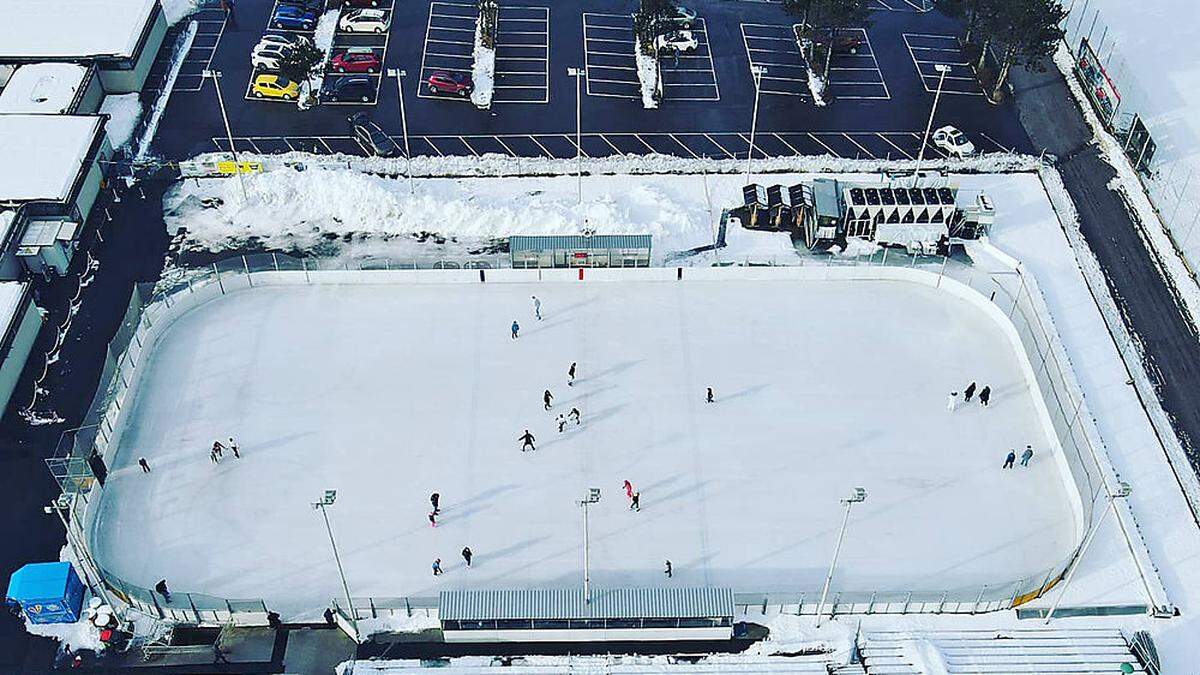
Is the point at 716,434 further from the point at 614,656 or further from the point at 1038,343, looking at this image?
the point at 1038,343

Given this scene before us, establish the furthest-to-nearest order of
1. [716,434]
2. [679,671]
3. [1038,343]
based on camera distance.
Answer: [1038,343] → [716,434] → [679,671]

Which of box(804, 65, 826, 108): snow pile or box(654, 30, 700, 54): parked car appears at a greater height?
box(654, 30, 700, 54): parked car

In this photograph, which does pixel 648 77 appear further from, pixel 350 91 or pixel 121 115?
pixel 121 115

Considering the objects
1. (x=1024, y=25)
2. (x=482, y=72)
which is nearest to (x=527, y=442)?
(x=482, y=72)

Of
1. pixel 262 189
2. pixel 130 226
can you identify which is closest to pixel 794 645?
pixel 262 189

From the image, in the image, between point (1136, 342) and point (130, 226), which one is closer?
point (1136, 342)

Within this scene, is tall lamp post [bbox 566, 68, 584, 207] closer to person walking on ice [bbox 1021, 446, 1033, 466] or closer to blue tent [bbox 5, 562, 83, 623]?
person walking on ice [bbox 1021, 446, 1033, 466]

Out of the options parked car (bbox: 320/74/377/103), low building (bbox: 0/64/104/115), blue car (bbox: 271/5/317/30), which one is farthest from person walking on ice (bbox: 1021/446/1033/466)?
low building (bbox: 0/64/104/115)
